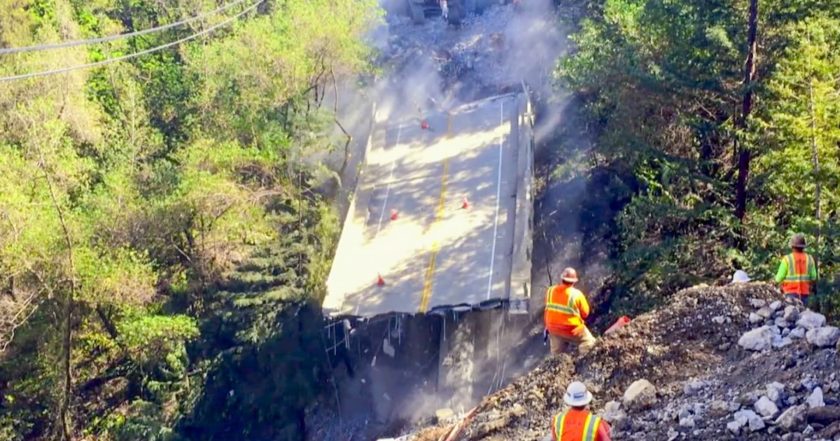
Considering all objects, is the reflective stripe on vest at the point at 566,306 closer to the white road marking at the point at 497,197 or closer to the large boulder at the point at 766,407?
Result: the large boulder at the point at 766,407

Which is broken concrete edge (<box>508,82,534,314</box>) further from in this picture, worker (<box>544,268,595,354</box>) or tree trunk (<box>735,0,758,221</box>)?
worker (<box>544,268,595,354</box>)

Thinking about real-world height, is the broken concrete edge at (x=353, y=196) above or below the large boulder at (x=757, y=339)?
above

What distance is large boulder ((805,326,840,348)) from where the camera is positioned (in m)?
9.16

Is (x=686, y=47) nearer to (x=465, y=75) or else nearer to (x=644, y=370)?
(x=644, y=370)

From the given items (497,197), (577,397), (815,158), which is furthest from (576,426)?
(497,197)

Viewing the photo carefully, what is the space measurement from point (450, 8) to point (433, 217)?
16.3 meters

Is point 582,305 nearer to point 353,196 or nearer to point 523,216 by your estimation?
point 523,216

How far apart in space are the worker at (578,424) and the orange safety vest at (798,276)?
4589mm

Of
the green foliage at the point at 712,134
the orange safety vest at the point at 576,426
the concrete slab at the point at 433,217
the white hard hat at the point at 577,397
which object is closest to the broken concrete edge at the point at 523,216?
the concrete slab at the point at 433,217

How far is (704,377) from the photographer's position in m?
9.89

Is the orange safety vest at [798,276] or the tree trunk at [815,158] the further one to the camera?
the tree trunk at [815,158]

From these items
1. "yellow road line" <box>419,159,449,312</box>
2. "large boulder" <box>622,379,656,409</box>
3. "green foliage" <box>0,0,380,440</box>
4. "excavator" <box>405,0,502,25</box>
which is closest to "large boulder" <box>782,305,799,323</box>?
"large boulder" <box>622,379,656,409</box>

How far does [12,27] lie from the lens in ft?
100

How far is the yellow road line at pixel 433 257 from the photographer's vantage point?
20547 mm
